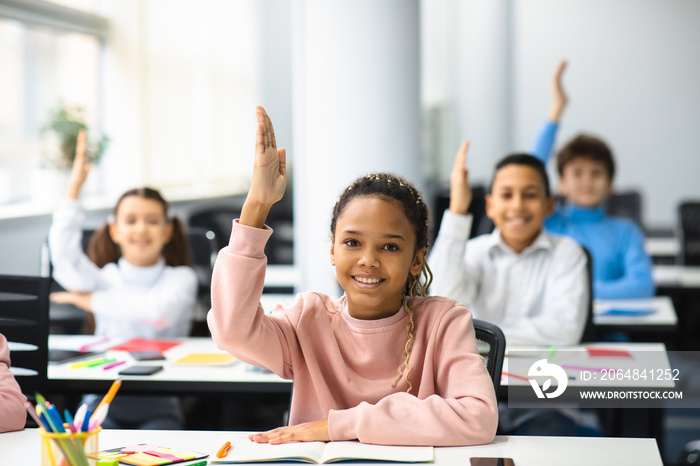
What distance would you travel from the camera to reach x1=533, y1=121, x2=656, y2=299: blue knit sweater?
337cm

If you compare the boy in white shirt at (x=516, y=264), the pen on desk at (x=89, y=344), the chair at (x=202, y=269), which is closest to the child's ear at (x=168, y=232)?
the chair at (x=202, y=269)

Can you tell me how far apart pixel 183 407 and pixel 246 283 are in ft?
3.86

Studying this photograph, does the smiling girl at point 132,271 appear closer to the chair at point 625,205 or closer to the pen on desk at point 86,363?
the pen on desk at point 86,363

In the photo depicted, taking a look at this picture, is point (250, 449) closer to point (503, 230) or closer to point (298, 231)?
point (503, 230)

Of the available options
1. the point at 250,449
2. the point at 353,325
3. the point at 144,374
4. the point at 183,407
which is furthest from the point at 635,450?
the point at 183,407

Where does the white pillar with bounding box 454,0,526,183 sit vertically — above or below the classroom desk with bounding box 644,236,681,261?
above

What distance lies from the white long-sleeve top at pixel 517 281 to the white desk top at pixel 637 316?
0.32 m

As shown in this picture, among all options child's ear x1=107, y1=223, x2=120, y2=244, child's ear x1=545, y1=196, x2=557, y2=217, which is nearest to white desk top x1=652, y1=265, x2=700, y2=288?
child's ear x1=545, y1=196, x2=557, y2=217

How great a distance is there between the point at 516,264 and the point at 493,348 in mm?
1011

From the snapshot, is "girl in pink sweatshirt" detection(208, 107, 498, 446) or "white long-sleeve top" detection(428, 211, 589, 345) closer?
"girl in pink sweatshirt" detection(208, 107, 498, 446)

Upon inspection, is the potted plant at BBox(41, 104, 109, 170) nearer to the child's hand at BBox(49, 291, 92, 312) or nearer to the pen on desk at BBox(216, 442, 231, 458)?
the child's hand at BBox(49, 291, 92, 312)

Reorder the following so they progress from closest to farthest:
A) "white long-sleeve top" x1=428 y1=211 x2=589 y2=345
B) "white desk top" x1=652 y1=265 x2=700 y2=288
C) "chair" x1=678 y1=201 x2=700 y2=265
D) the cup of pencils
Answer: the cup of pencils
"white long-sleeve top" x1=428 y1=211 x2=589 y2=345
"white desk top" x1=652 y1=265 x2=700 y2=288
"chair" x1=678 y1=201 x2=700 y2=265

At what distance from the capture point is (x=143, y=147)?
18.1 feet

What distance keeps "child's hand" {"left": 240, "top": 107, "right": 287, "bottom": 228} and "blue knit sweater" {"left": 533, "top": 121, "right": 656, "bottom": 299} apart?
7.13 ft
